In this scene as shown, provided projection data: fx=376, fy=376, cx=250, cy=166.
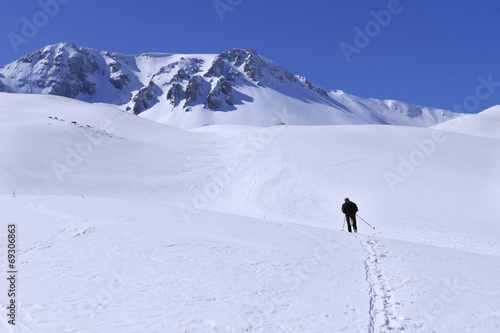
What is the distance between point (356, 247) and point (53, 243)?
28.7 ft

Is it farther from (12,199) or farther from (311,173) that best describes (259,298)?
(311,173)

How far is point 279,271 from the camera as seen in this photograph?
8.62 meters

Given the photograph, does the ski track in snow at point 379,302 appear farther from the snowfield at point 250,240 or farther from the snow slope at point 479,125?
the snow slope at point 479,125

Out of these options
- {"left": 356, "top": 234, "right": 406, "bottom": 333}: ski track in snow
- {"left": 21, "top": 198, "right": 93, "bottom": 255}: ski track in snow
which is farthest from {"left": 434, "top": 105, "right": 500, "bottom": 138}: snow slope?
{"left": 21, "top": 198, "right": 93, "bottom": 255}: ski track in snow

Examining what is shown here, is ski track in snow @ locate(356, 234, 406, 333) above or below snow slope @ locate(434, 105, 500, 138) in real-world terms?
below

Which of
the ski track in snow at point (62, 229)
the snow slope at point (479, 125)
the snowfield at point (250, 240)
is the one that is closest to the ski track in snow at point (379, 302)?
the snowfield at point (250, 240)

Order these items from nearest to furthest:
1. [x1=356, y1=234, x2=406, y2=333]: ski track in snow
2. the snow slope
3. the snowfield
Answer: [x1=356, y1=234, x2=406, y2=333]: ski track in snow < the snowfield < the snow slope

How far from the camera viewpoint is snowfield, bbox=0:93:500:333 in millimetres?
6207

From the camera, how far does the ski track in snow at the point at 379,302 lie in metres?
5.87

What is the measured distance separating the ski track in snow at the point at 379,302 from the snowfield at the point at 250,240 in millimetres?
43

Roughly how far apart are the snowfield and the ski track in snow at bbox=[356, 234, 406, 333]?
0.04 m

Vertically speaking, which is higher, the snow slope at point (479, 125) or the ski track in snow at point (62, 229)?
the snow slope at point (479, 125)

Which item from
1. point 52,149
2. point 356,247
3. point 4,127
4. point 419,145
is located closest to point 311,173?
point 419,145

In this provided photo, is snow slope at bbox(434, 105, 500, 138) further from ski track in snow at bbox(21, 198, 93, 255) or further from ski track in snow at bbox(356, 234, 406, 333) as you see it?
ski track in snow at bbox(21, 198, 93, 255)
